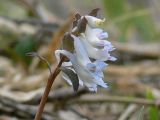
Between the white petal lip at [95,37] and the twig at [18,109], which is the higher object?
the white petal lip at [95,37]

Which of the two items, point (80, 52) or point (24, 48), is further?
point (24, 48)

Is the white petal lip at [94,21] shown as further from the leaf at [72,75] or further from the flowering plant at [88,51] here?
the leaf at [72,75]

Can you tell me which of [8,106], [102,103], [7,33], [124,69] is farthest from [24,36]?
[8,106]

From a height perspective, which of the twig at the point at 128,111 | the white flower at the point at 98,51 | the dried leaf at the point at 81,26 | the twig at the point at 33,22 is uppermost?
the twig at the point at 33,22

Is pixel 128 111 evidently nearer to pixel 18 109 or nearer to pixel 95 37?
pixel 18 109

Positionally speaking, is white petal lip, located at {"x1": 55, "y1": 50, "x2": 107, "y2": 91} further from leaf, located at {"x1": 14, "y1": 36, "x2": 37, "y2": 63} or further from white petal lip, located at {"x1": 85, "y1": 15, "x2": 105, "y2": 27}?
leaf, located at {"x1": 14, "y1": 36, "x2": 37, "y2": 63}

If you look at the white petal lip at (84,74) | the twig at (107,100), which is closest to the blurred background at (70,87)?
the twig at (107,100)

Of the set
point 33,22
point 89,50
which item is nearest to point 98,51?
point 89,50

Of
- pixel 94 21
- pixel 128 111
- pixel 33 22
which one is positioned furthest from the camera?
pixel 33 22
